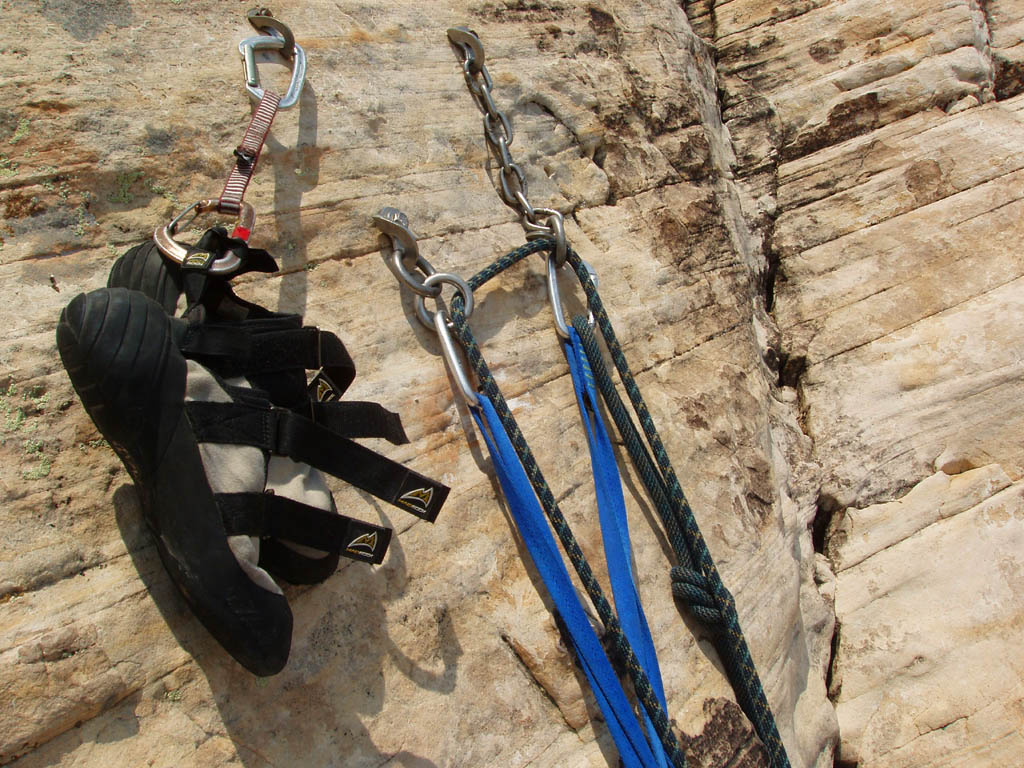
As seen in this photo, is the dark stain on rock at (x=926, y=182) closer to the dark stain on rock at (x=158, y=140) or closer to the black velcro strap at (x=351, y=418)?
the black velcro strap at (x=351, y=418)

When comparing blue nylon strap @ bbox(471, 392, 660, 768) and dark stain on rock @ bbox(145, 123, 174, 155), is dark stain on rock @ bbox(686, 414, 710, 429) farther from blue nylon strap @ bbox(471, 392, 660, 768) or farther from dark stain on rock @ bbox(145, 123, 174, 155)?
dark stain on rock @ bbox(145, 123, 174, 155)

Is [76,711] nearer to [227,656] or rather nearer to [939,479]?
[227,656]

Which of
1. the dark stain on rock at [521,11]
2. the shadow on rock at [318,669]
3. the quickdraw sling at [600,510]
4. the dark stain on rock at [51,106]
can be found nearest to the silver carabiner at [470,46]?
the dark stain on rock at [521,11]

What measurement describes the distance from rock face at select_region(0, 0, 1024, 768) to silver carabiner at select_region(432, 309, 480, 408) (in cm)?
7

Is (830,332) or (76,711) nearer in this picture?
(76,711)

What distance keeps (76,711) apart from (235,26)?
1.96 meters

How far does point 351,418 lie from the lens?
1688 millimetres

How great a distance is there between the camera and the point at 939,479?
111 inches

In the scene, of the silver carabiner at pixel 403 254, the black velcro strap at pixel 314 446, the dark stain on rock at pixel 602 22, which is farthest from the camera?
the dark stain on rock at pixel 602 22

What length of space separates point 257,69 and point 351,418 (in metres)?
1.27

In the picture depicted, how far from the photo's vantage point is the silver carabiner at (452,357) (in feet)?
6.91

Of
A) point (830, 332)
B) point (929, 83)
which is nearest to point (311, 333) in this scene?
point (830, 332)

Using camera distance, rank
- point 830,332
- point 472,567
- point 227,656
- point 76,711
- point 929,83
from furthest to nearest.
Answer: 1. point 929,83
2. point 830,332
3. point 472,567
4. point 227,656
5. point 76,711

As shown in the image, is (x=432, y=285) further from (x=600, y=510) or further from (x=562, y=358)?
(x=600, y=510)
